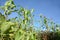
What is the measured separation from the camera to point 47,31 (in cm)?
829

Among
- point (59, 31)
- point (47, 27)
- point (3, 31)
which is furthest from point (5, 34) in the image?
point (59, 31)

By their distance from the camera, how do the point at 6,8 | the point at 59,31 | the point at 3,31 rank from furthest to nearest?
1. the point at 59,31
2. the point at 6,8
3. the point at 3,31

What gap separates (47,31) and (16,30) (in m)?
7.42

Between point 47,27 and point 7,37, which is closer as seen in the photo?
point 7,37

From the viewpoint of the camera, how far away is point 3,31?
886mm

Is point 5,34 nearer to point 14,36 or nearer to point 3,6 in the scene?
point 14,36

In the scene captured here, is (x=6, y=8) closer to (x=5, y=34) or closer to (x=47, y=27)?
(x=5, y=34)

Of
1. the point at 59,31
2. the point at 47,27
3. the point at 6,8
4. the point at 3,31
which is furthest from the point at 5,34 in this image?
the point at 59,31

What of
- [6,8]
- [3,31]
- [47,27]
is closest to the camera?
[3,31]

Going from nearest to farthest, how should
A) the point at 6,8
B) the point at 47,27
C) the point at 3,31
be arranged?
the point at 3,31 → the point at 6,8 → the point at 47,27

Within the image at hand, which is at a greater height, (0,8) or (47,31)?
(0,8)

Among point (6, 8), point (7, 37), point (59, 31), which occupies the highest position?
point (6, 8)

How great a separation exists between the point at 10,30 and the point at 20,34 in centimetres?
5

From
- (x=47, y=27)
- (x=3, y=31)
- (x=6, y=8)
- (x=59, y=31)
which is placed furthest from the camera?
(x=59, y=31)
